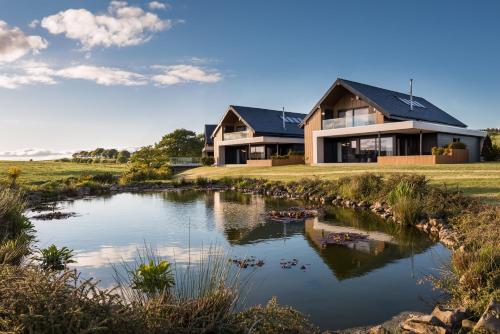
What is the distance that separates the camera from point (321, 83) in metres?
33.3

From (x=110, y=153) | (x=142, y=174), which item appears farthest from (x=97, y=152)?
(x=142, y=174)

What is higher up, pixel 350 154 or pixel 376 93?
pixel 376 93

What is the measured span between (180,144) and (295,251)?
4964cm

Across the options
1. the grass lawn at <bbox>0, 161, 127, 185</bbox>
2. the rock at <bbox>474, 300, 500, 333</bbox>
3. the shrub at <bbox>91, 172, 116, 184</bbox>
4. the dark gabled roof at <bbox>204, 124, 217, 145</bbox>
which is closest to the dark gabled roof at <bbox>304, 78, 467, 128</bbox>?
the shrub at <bbox>91, 172, 116, 184</bbox>

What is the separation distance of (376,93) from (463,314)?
1044 inches

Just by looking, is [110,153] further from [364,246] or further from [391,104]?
[364,246]

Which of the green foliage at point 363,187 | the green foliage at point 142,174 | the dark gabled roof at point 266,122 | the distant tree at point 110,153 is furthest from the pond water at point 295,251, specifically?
the distant tree at point 110,153

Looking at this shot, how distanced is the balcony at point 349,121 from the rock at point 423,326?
2392 cm

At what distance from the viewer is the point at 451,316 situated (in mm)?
4387

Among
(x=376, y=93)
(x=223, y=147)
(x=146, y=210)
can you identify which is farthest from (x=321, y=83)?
(x=146, y=210)

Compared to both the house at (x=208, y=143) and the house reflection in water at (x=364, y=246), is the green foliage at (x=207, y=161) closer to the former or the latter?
the house at (x=208, y=143)

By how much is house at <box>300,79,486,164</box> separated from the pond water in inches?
575

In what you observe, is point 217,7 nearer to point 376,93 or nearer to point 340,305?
point 340,305

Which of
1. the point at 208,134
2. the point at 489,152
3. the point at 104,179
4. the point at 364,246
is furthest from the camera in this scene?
the point at 208,134
